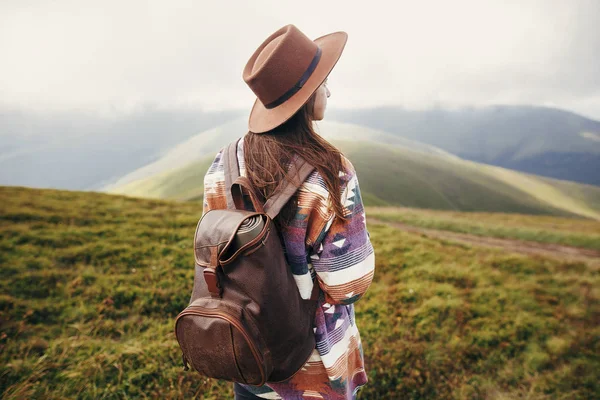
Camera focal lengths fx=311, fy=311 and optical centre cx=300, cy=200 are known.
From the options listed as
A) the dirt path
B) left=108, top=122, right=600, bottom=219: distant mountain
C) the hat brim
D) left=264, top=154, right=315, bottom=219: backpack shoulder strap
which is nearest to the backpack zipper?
left=264, top=154, right=315, bottom=219: backpack shoulder strap

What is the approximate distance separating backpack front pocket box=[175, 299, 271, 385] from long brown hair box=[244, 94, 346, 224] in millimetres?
691

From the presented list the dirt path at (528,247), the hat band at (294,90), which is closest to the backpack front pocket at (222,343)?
the hat band at (294,90)

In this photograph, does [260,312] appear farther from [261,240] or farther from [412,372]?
[412,372]

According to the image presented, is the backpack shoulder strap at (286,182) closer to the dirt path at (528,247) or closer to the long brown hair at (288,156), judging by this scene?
the long brown hair at (288,156)

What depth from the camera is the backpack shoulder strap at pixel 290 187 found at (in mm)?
1851

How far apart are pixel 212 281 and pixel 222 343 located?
321 millimetres

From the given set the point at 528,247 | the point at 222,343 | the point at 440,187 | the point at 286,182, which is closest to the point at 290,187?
the point at 286,182

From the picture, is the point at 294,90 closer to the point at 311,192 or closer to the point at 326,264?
the point at 311,192

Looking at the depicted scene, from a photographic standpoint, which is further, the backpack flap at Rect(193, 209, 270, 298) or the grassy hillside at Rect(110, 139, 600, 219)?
the grassy hillside at Rect(110, 139, 600, 219)

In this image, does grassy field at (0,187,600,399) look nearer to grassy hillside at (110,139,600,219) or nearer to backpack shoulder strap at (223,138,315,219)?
backpack shoulder strap at (223,138,315,219)

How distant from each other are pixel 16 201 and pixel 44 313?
30.4ft

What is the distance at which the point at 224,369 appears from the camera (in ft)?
5.56

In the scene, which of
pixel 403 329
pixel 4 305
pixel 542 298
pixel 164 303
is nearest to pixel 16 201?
pixel 4 305

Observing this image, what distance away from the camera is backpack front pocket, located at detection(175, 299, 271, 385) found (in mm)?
1591
